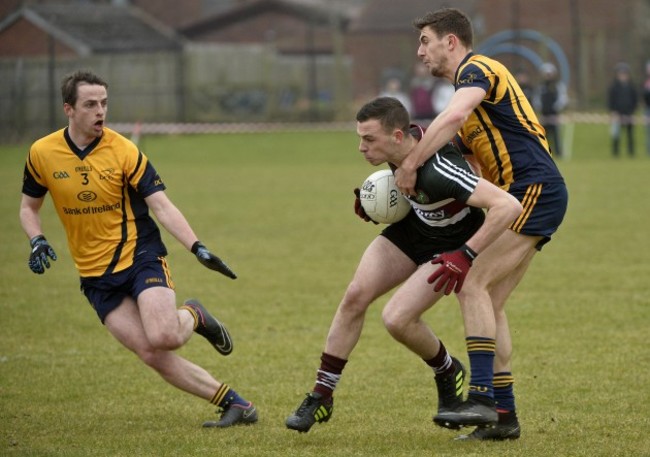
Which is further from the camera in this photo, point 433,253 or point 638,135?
point 638,135

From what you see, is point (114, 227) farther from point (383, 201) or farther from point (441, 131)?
point (441, 131)

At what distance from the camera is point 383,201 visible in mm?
6035

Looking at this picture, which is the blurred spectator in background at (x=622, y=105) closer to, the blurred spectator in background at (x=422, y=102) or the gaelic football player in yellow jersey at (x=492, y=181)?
the blurred spectator in background at (x=422, y=102)

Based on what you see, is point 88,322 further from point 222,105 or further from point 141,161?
point 222,105

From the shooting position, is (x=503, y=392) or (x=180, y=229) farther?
(x=180, y=229)

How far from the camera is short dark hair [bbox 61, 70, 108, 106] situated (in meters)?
6.42

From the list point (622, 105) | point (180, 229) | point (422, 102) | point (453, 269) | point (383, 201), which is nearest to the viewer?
point (453, 269)

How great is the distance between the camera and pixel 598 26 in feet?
131

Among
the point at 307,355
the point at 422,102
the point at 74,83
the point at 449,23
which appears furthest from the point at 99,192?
the point at 422,102

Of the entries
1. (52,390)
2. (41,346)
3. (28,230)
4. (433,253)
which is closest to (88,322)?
(41,346)

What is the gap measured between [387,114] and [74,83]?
1872 millimetres

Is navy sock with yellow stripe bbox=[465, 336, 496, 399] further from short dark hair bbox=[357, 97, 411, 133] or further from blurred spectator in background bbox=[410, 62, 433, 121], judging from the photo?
blurred spectator in background bbox=[410, 62, 433, 121]

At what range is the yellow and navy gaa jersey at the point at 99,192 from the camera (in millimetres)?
6480

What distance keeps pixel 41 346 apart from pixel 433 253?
4021mm
